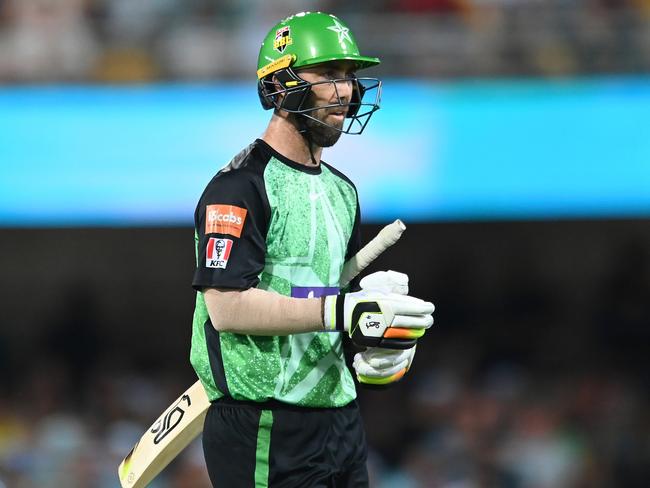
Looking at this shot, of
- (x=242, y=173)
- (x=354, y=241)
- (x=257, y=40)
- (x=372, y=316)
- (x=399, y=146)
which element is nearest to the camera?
(x=372, y=316)

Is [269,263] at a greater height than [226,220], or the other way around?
[226,220]

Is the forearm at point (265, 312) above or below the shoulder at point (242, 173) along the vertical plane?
below

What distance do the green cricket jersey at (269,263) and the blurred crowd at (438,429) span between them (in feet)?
11.8

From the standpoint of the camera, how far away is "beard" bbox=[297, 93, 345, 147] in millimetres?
3186

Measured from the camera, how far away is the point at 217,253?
3021mm

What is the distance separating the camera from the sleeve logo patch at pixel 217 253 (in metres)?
3.01

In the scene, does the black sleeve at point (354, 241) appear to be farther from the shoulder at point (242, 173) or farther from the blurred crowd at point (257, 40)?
the blurred crowd at point (257, 40)

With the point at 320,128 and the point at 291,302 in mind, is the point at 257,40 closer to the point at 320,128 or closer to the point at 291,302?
the point at 320,128

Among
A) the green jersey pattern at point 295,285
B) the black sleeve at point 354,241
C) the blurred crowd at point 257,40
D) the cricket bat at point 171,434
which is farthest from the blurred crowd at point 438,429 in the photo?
the green jersey pattern at point 295,285

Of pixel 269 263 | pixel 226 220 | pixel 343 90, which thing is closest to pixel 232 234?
pixel 226 220

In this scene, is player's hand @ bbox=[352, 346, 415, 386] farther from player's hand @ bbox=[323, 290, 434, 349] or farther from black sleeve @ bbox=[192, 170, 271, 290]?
black sleeve @ bbox=[192, 170, 271, 290]

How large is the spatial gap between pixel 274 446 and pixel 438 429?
4574 mm

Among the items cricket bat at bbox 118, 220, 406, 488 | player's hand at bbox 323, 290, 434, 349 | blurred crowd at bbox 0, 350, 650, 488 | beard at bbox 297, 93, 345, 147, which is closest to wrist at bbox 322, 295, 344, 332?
player's hand at bbox 323, 290, 434, 349

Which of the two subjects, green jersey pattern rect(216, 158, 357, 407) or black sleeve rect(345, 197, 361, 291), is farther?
black sleeve rect(345, 197, 361, 291)
